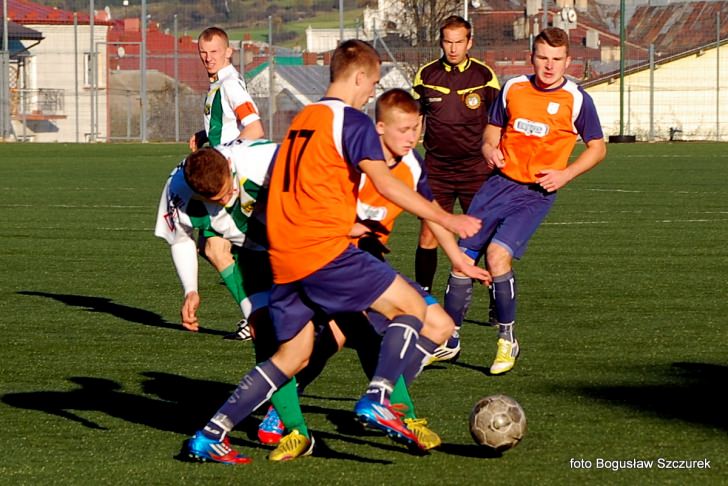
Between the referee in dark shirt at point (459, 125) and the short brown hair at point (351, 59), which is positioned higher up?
the short brown hair at point (351, 59)

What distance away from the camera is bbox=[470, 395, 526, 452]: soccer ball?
212 inches

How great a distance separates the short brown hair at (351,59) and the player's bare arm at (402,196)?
0.47 m

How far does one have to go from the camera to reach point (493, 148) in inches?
308

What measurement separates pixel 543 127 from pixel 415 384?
1.78 meters

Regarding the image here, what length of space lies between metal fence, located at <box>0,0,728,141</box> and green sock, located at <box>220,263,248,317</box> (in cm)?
3207

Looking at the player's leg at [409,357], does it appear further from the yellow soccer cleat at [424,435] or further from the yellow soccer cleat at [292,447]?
the yellow soccer cleat at [292,447]

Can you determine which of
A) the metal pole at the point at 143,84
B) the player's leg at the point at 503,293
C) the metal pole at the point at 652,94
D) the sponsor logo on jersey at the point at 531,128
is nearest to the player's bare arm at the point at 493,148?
the sponsor logo on jersey at the point at 531,128

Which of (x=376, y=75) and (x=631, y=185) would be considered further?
(x=631, y=185)

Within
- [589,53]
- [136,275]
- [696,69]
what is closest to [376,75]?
[136,275]

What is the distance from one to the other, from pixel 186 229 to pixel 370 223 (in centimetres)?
81

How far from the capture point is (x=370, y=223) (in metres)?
5.89

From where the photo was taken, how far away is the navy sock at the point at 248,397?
17.6 feet

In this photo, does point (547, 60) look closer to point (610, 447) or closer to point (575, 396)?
point (575, 396)

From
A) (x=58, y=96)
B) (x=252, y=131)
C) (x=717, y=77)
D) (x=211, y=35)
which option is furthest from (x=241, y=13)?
(x=252, y=131)
